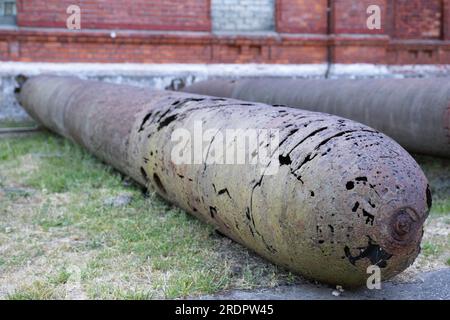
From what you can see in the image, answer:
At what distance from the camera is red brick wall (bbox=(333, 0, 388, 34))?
10055mm

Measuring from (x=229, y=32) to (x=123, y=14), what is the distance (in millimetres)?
1872

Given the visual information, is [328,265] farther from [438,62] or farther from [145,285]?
[438,62]

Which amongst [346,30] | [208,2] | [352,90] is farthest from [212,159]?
[346,30]

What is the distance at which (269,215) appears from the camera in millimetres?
2393

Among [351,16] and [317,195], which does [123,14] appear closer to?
[351,16]

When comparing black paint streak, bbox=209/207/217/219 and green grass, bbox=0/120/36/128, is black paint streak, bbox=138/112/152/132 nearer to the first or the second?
black paint streak, bbox=209/207/217/219

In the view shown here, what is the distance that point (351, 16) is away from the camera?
33.2 ft
